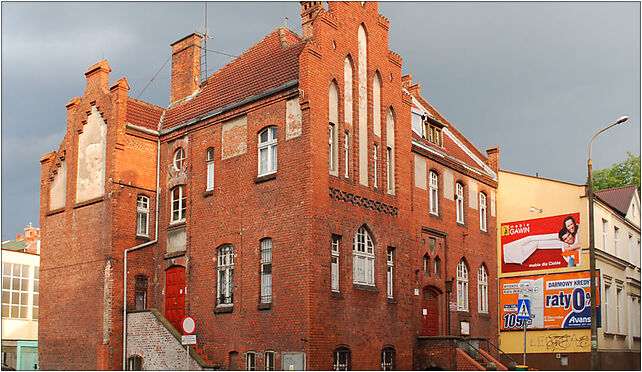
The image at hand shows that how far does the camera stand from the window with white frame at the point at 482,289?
108ft

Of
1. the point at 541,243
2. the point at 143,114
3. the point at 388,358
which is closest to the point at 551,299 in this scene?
the point at 541,243

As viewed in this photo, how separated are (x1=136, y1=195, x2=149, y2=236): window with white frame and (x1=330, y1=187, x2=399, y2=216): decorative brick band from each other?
8.72 meters

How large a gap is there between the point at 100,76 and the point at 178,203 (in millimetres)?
6199

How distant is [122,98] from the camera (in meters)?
28.1

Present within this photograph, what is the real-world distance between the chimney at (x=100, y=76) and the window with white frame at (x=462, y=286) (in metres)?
16.7

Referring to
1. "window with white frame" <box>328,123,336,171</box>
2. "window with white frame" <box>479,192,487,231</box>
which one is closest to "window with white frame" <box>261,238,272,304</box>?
"window with white frame" <box>328,123,336,171</box>

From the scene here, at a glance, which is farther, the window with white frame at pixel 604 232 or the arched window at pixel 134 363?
the window with white frame at pixel 604 232

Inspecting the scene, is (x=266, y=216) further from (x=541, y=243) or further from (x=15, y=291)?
(x=15, y=291)

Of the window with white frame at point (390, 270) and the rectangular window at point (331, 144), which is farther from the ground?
the rectangular window at point (331, 144)

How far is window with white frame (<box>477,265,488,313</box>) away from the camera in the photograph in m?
32.8

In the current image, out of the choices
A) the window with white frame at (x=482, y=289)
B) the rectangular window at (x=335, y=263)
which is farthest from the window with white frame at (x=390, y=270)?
the window with white frame at (x=482, y=289)

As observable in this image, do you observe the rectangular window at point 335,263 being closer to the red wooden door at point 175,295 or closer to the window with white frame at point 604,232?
the red wooden door at point 175,295

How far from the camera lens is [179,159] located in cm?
2828

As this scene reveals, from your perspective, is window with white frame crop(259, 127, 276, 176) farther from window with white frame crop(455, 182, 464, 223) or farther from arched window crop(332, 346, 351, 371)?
window with white frame crop(455, 182, 464, 223)
